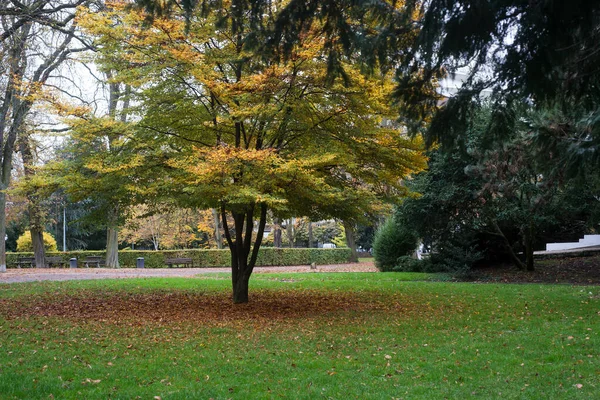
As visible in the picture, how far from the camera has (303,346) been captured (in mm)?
7977

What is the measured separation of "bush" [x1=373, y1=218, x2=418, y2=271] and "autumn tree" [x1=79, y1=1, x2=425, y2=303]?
11228 mm

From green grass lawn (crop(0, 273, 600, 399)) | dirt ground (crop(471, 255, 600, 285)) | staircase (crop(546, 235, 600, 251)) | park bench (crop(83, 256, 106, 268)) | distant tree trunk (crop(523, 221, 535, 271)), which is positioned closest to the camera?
green grass lawn (crop(0, 273, 600, 399))

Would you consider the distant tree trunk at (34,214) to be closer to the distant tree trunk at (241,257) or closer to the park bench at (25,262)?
the park bench at (25,262)

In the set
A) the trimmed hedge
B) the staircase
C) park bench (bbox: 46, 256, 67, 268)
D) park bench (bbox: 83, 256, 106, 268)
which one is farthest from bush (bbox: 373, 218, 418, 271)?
park bench (bbox: 46, 256, 67, 268)

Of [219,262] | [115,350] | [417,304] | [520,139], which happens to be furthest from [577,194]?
[219,262]

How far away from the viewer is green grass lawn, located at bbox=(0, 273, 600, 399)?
19.1 ft

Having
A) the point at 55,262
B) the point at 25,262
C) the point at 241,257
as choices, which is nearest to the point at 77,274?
the point at 25,262

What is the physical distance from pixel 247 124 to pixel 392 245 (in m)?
13.0

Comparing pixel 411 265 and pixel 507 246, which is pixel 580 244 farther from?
pixel 411 265

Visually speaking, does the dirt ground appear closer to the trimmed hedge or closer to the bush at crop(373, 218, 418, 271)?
the bush at crop(373, 218, 418, 271)

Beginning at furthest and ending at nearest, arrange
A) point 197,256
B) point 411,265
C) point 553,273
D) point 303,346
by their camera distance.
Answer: point 197,256
point 411,265
point 553,273
point 303,346

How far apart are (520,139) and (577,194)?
5952mm

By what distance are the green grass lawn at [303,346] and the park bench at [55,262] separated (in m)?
15.8

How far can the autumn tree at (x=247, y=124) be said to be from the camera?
33.2 ft
